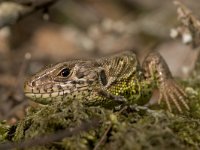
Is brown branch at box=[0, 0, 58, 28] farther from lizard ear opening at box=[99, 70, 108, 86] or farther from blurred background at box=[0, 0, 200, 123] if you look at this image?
lizard ear opening at box=[99, 70, 108, 86]

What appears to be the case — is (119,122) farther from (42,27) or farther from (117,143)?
(42,27)

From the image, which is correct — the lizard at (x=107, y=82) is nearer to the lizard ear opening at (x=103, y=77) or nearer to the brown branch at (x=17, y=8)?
the lizard ear opening at (x=103, y=77)

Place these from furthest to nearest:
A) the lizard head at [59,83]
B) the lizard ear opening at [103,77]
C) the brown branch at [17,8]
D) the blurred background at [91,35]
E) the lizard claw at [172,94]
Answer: the blurred background at [91,35]
the brown branch at [17,8]
the lizard claw at [172,94]
the lizard ear opening at [103,77]
the lizard head at [59,83]

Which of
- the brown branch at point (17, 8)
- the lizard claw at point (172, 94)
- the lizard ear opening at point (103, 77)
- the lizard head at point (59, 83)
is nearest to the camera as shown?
the lizard head at point (59, 83)

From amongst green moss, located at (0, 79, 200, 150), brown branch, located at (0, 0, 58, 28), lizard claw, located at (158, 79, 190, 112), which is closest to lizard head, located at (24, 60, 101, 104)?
green moss, located at (0, 79, 200, 150)

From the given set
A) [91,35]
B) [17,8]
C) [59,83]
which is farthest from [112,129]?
[91,35]

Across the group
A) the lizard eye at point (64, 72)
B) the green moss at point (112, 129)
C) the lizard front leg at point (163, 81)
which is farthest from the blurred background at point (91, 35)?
the green moss at point (112, 129)

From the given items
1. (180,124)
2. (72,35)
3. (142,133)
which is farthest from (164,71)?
(72,35)

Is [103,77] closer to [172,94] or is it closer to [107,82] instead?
[107,82]
